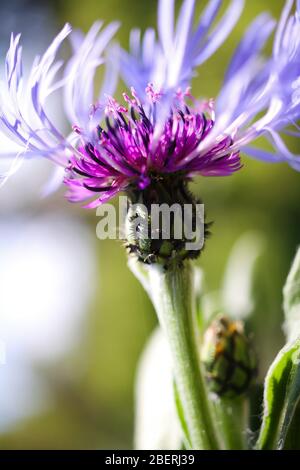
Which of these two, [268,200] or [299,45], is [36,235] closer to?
[268,200]

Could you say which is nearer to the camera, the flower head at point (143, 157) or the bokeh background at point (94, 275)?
the flower head at point (143, 157)

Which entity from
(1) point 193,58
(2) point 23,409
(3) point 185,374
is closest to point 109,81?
(1) point 193,58

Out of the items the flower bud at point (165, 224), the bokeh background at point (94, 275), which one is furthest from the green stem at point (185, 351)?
the bokeh background at point (94, 275)

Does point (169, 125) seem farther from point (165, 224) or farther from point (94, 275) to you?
point (94, 275)

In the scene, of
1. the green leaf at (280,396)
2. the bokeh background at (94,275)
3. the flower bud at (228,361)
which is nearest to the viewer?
the green leaf at (280,396)

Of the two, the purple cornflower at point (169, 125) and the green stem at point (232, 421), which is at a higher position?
the purple cornflower at point (169, 125)

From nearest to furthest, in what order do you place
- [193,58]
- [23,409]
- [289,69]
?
[289,69] < [193,58] < [23,409]

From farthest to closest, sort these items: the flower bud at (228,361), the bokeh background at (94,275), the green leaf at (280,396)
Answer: the bokeh background at (94,275)
the flower bud at (228,361)
the green leaf at (280,396)

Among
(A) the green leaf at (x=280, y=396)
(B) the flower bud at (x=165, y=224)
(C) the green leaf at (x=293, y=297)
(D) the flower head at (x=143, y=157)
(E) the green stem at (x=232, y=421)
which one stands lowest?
(E) the green stem at (x=232, y=421)

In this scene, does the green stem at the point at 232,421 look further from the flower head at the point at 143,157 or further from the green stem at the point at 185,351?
the flower head at the point at 143,157
